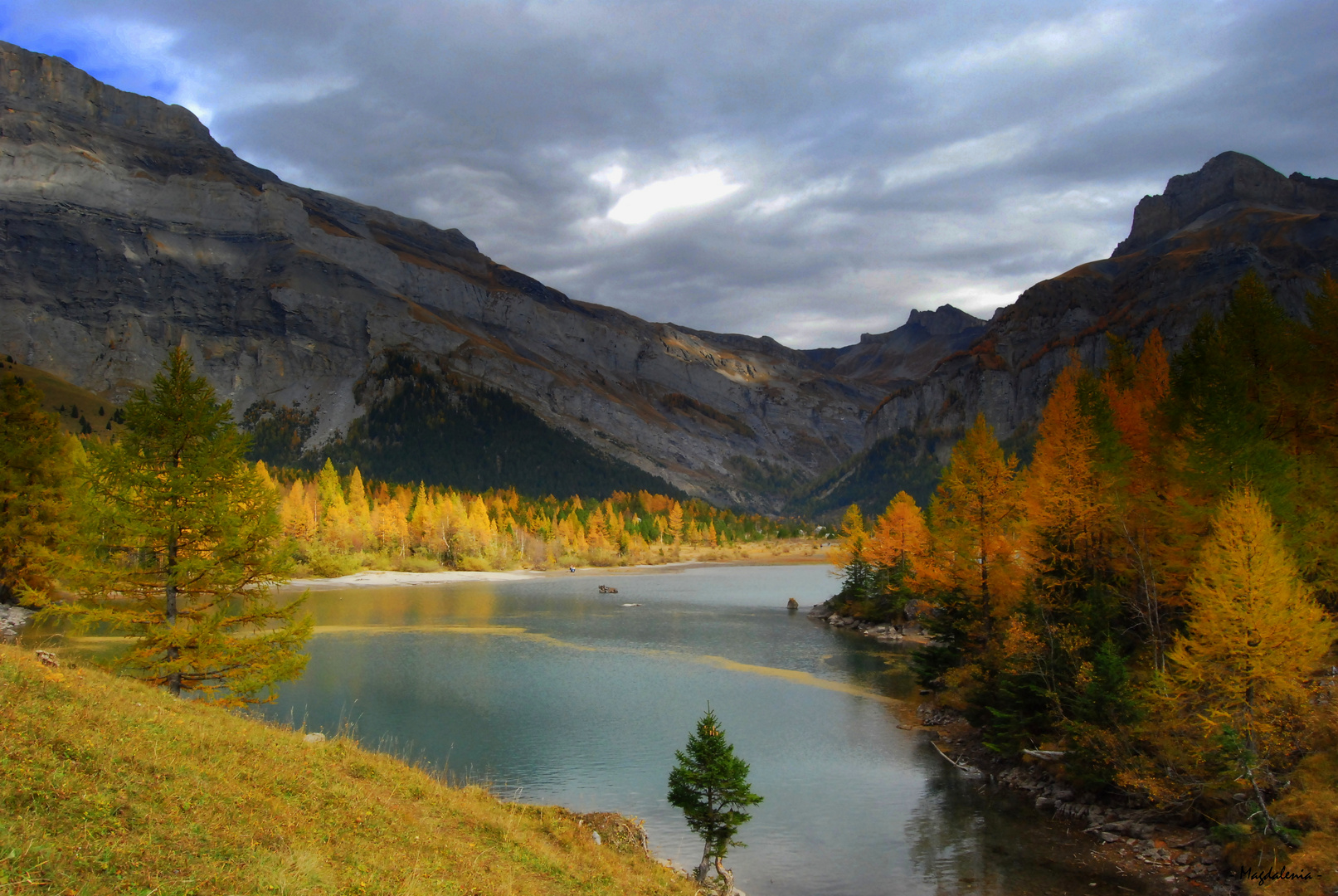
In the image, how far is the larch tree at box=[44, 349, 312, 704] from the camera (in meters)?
20.7

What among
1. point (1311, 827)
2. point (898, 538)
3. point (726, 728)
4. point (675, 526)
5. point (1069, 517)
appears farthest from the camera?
point (675, 526)

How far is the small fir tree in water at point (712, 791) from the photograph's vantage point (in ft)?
64.7

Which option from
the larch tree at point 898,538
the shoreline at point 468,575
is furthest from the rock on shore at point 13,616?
the larch tree at point 898,538

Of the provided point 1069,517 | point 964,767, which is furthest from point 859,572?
point 964,767

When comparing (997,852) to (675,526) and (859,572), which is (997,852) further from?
(675,526)

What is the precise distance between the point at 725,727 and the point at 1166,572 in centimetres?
2029

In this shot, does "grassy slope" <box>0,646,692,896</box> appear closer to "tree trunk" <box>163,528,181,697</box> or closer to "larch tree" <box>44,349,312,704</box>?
"larch tree" <box>44,349,312,704</box>

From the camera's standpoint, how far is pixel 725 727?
1492 inches

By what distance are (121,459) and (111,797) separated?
13972 millimetres

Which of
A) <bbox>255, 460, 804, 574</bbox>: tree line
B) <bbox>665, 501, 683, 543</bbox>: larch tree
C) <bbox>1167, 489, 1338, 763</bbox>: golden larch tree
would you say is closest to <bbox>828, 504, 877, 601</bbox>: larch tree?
<bbox>1167, 489, 1338, 763</bbox>: golden larch tree

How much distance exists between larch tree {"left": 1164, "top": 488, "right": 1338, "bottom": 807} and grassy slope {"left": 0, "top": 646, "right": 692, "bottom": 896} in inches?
627

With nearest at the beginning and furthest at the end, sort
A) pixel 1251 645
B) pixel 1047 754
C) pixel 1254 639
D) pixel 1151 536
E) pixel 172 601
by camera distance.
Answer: pixel 1254 639
pixel 1251 645
pixel 172 601
pixel 1047 754
pixel 1151 536

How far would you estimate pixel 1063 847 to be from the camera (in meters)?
23.7

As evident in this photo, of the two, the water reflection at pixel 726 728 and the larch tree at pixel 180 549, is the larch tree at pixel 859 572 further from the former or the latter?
the larch tree at pixel 180 549
